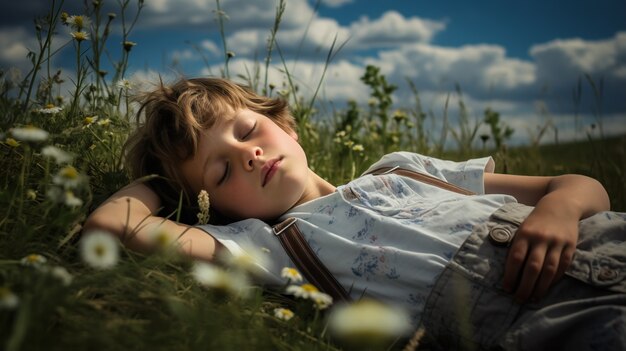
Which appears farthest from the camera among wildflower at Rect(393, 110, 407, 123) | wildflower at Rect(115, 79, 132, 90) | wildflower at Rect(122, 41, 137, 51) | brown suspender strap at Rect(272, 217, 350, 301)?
wildflower at Rect(393, 110, 407, 123)

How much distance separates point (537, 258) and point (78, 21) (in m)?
2.27

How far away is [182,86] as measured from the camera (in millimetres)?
2471

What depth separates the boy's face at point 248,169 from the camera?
196 centimetres

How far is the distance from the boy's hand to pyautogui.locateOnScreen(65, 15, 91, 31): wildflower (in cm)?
218

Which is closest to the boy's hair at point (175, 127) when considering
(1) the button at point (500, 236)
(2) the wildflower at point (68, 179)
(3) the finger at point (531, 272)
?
(2) the wildflower at point (68, 179)

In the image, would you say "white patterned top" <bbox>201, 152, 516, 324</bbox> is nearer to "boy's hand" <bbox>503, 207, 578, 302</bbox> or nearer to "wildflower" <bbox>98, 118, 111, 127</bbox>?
"boy's hand" <bbox>503, 207, 578, 302</bbox>

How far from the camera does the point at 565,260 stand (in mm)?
1641

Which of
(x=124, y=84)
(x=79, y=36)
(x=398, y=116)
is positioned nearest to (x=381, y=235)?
(x=124, y=84)

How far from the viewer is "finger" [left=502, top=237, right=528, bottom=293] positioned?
1629 mm

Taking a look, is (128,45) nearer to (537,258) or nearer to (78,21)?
(78,21)

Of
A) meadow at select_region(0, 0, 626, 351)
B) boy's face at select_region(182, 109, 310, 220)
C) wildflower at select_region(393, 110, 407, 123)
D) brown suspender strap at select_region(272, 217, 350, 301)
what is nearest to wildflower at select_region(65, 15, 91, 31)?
meadow at select_region(0, 0, 626, 351)

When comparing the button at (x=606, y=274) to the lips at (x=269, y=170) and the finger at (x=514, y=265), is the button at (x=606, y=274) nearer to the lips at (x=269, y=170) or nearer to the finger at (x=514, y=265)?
the finger at (x=514, y=265)

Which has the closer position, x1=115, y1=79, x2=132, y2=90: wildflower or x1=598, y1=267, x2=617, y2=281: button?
x1=598, y1=267, x2=617, y2=281: button

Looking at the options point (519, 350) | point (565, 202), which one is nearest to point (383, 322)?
point (519, 350)
